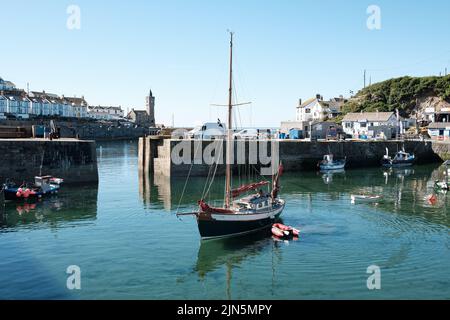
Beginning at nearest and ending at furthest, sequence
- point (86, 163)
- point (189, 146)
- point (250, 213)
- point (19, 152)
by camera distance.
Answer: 1. point (250, 213)
2. point (19, 152)
3. point (86, 163)
4. point (189, 146)

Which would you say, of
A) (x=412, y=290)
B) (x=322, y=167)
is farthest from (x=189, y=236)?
(x=322, y=167)

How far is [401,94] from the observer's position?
101m

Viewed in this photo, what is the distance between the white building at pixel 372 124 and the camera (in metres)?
75.6

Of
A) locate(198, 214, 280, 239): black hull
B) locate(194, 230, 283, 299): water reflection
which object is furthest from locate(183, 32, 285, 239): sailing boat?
locate(194, 230, 283, 299): water reflection

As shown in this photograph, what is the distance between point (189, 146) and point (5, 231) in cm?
2582

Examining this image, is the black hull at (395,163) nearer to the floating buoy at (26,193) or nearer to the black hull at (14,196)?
the black hull at (14,196)

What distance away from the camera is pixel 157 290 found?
56.2 feet

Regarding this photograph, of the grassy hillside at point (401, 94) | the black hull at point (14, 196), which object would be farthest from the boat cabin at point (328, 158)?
the grassy hillside at point (401, 94)

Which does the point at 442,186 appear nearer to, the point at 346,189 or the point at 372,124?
the point at 346,189

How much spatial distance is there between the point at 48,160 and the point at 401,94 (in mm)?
85412

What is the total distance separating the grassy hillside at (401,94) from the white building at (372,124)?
18.5 meters

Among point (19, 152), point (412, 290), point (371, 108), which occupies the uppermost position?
point (371, 108)

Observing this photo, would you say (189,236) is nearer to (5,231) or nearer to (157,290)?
(157,290)

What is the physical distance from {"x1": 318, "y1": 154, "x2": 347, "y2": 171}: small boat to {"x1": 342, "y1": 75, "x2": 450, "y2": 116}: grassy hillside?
47708 mm
